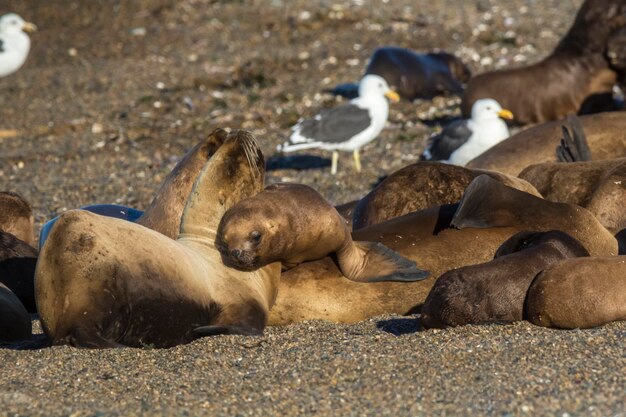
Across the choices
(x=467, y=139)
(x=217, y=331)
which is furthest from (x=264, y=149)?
(x=217, y=331)

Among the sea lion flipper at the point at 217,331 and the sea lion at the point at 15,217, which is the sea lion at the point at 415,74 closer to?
the sea lion at the point at 15,217

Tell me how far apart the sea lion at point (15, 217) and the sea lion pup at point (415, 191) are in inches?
80.9

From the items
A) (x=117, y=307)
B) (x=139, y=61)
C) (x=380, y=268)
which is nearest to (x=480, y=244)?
(x=380, y=268)

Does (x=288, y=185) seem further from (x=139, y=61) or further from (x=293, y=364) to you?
(x=139, y=61)

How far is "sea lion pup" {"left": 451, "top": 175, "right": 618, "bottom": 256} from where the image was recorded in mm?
6266

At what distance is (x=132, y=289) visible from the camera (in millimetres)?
5207

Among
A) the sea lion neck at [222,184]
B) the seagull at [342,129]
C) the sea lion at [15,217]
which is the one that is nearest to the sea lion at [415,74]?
the seagull at [342,129]

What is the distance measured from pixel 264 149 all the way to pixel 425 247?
629 centimetres

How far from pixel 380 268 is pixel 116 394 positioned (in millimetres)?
1918

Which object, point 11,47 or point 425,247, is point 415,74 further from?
point 425,247

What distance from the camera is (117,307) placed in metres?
5.17

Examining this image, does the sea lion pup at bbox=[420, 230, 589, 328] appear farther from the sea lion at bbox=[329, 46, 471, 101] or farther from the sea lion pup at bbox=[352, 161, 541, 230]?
the sea lion at bbox=[329, 46, 471, 101]

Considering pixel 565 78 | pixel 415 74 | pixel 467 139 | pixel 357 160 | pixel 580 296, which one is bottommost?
pixel 415 74

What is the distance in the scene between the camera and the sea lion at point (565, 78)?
12875mm
